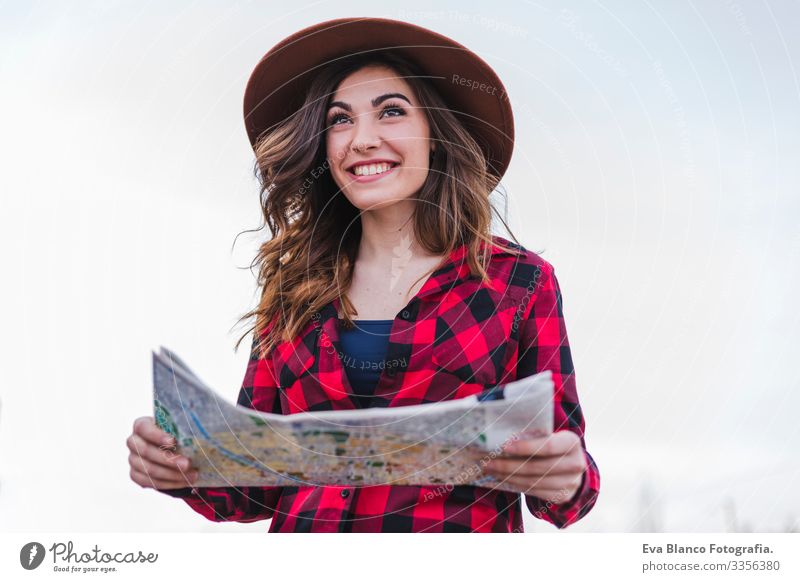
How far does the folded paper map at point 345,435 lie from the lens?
1.23 metres

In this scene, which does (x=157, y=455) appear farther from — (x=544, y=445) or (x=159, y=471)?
(x=544, y=445)

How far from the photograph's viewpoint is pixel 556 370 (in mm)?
1513

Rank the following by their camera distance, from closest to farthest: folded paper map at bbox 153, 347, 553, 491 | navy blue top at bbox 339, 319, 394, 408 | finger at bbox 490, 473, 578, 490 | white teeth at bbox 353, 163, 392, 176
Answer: folded paper map at bbox 153, 347, 553, 491 < finger at bbox 490, 473, 578, 490 < navy blue top at bbox 339, 319, 394, 408 < white teeth at bbox 353, 163, 392, 176

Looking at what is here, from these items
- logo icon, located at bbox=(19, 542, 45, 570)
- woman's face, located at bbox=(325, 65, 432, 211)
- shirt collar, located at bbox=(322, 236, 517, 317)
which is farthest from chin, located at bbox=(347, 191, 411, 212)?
logo icon, located at bbox=(19, 542, 45, 570)

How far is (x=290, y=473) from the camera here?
1.44 m

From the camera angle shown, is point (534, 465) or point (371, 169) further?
point (371, 169)

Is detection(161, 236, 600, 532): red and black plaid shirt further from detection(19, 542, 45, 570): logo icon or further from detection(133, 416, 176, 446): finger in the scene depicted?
detection(19, 542, 45, 570): logo icon

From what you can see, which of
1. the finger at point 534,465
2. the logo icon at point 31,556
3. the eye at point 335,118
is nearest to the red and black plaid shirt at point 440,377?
the finger at point 534,465

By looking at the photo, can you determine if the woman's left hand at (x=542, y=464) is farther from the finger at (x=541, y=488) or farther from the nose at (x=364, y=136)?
the nose at (x=364, y=136)

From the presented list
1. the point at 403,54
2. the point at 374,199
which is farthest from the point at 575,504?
the point at 403,54

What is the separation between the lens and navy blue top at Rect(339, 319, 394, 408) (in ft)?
5.11

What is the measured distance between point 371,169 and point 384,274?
21cm

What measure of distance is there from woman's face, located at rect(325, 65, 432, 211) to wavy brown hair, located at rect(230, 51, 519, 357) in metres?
0.03

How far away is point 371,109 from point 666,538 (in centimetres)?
109
